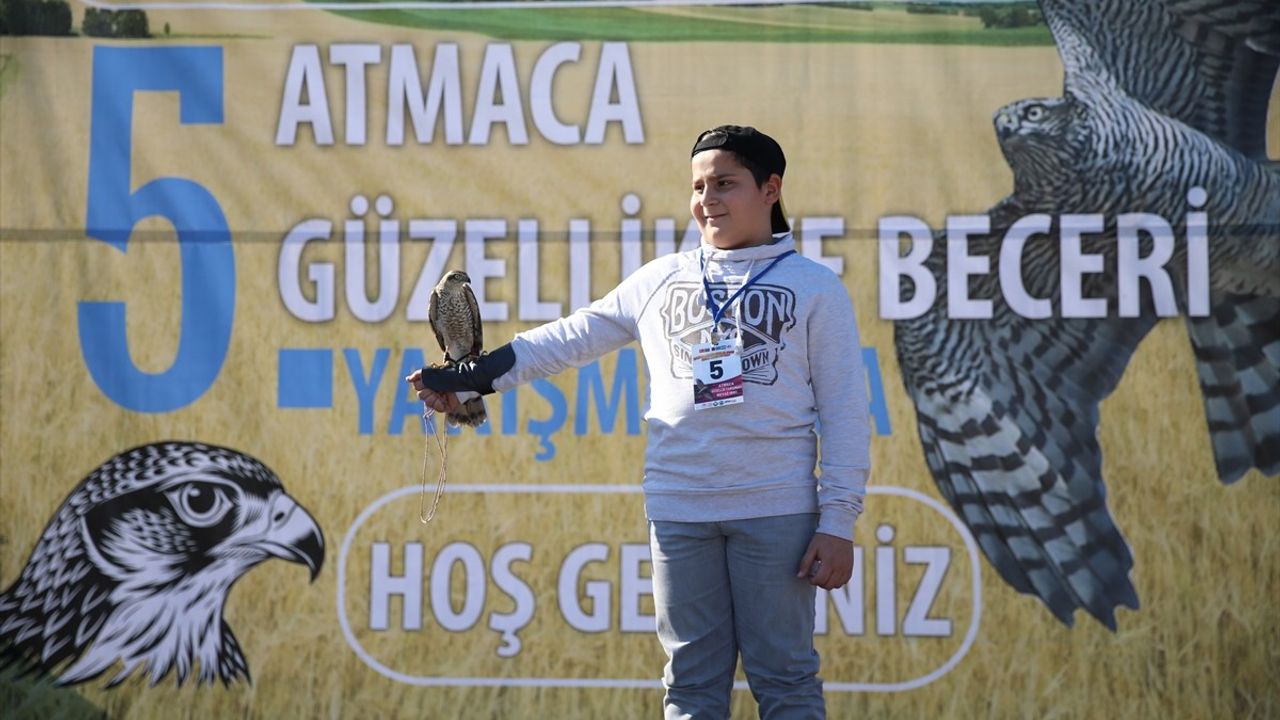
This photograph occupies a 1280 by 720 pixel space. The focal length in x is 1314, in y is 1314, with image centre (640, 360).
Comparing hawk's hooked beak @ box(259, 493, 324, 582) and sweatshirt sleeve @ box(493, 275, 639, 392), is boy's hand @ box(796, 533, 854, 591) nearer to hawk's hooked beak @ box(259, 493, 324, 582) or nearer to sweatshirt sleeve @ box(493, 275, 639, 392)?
sweatshirt sleeve @ box(493, 275, 639, 392)

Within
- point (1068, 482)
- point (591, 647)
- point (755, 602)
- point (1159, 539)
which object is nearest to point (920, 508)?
point (1068, 482)

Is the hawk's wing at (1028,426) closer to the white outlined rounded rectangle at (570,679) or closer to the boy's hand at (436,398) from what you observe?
the white outlined rounded rectangle at (570,679)

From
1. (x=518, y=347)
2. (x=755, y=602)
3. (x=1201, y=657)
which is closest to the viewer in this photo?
(x=755, y=602)

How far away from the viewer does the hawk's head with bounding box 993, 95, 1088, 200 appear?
3.56m

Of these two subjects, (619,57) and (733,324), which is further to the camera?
(619,57)

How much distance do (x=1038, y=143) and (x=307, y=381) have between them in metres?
2.11

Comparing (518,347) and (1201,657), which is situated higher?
(518,347)

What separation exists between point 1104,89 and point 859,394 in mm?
1825

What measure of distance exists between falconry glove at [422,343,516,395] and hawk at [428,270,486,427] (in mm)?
33

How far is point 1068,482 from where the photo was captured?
3.53 m

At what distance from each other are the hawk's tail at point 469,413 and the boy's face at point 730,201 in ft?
1.70

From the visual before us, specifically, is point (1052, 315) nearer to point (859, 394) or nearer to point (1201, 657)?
point (1201, 657)

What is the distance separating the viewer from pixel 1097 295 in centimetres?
353

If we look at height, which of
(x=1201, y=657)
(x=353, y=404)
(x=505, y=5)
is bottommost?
(x=1201, y=657)
